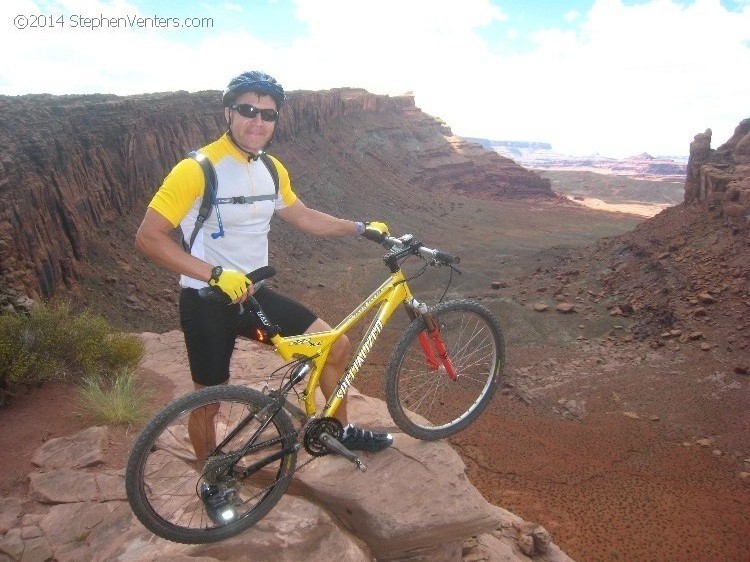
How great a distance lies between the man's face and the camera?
343 cm

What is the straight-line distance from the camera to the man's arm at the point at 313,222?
13.9 ft

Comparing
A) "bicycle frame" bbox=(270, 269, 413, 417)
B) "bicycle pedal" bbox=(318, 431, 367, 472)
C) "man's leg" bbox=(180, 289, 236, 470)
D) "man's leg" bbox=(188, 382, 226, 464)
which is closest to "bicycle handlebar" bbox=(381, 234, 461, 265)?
"bicycle frame" bbox=(270, 269, 413, 417)

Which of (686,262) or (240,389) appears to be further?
(686,262)

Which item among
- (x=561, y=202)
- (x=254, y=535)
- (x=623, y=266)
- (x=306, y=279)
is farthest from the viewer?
(x=561, y=202)

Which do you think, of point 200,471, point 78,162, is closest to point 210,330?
point 200,471

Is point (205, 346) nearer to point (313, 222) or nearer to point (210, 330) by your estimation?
point (210, 330)

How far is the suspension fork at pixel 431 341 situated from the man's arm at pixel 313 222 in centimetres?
90

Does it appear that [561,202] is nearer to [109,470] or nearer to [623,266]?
[623,266]

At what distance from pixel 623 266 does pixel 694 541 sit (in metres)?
12.2

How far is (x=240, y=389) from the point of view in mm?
3191

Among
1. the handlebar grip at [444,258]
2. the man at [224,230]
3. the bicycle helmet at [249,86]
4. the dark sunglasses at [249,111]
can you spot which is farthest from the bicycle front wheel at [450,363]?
the bicycle helmet at [249,86]

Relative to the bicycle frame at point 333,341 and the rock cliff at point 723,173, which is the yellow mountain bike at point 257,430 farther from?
the rock cliff at point 723,173

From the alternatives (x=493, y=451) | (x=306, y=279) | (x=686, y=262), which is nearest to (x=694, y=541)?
(x=493, y=451)

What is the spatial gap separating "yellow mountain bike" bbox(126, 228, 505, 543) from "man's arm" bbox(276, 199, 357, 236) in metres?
0.31
